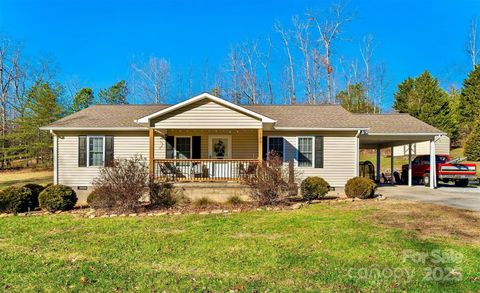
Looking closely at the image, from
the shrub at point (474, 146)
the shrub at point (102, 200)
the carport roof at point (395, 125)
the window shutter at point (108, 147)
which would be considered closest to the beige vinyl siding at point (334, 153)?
the carport roof at point (395, 125)

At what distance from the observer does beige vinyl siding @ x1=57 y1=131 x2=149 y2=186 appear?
13203 mm

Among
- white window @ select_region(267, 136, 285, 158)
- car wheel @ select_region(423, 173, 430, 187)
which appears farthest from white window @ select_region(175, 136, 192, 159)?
car wheel @ select_region(423, 173, 430, 187)

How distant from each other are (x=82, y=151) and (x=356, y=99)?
30.2m

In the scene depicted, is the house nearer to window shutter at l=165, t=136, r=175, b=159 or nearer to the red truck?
window shutter at l=165, t=136, r=175, b=159

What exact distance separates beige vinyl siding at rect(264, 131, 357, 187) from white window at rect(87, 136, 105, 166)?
7.18 metres

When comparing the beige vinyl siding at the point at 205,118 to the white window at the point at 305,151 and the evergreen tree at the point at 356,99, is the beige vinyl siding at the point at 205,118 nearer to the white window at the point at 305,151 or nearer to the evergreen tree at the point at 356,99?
the white window at the point at 305,151

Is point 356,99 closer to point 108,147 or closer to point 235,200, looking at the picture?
point 235,200

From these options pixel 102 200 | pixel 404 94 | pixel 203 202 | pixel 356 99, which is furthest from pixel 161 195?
pixel 404 94

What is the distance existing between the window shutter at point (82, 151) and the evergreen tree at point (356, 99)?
2786 cm

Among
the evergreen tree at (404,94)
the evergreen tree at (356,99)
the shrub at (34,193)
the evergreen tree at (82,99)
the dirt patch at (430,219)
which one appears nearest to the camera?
the dirt patch at (430,219)

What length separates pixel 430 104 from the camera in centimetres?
3228

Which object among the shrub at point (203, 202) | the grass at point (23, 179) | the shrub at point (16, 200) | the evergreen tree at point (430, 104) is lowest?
the grass at point (23, 179)

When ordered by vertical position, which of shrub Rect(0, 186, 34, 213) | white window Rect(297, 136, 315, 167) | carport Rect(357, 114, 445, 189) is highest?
carport Rect(357, 114, 445, 189)

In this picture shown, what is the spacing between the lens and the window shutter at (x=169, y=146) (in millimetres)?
13508
